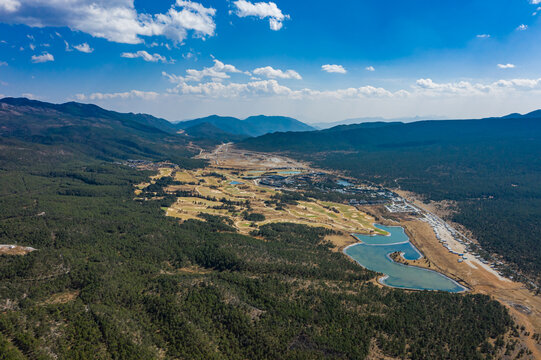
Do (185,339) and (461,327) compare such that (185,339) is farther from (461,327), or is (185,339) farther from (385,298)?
(461,327)

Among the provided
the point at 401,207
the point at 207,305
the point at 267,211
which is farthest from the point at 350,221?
the point at 207,305

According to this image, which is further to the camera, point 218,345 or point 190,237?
point 190,237

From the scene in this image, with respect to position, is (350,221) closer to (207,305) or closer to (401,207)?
(401,207)

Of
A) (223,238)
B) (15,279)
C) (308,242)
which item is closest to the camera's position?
(15,279)

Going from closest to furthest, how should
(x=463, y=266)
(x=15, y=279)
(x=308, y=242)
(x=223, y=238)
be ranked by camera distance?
(x=15, y=279) → (x=463, y=266) → (x=223, y=238) → (x=308, y=242)

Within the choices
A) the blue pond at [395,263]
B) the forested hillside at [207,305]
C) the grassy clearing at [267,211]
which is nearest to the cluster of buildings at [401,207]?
the grassy clearing at [267,211]

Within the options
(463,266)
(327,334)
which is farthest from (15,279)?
(463,266)

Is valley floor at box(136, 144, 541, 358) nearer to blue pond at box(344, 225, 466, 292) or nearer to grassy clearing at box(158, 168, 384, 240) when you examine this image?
grassy clearing at box(158, 168, 384, 240)
